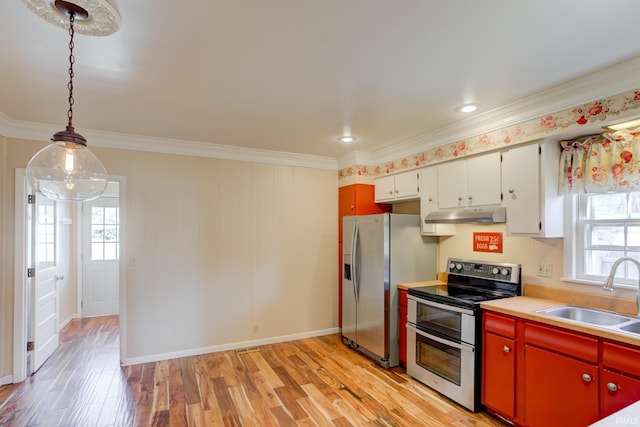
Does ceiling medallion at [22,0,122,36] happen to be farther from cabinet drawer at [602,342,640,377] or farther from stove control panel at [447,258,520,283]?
stove control panel at [447,258,520,283]

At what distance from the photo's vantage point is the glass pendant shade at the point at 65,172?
5.21 ft

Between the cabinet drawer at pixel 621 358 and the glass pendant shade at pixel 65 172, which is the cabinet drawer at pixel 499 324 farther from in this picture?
the glass pendant shade at pixel 65 172

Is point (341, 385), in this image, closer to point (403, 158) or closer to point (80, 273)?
point (403, 158)

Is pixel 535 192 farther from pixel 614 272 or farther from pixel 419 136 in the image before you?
pixel 419 136

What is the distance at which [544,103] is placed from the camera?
248 cm

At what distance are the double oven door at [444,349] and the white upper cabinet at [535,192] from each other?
84 centimetres

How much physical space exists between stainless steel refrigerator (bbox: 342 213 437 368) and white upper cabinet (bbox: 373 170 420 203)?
1.00 ft

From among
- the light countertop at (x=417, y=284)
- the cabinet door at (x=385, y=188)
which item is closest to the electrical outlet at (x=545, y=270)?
the light countertop at (x=417, y=284)

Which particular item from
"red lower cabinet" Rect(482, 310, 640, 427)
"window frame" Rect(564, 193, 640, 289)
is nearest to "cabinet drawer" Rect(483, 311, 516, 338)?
"red lower cabinet" Rect(482, 310, 640, 427)

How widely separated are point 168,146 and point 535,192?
3696 mm

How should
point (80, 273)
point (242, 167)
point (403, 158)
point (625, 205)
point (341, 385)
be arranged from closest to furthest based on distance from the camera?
point (625, 205), point (341, 385), point (403, 158), point (242, 167), point (80, 273)

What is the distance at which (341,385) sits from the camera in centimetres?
313

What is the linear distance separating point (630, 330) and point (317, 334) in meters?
3.36

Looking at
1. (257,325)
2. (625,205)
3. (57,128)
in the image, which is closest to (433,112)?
(625,205)
